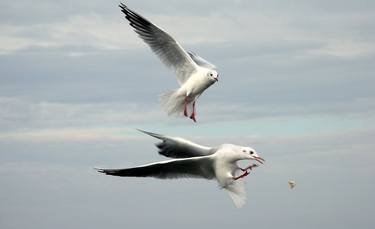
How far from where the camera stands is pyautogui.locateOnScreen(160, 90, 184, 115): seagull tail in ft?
52.2

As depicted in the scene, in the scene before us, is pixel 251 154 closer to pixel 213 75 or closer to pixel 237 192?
pixel 237 192

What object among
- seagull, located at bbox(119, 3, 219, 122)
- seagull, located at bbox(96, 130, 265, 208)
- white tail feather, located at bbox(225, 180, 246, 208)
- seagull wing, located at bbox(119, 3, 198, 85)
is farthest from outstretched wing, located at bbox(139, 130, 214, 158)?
seagull wing, located at bbox(119, 3, 198, 85)

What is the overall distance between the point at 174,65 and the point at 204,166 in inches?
119

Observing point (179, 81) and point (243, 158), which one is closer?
point (243, 158)

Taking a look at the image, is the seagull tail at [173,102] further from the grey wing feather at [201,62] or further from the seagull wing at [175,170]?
the seagull wing at [175,170]

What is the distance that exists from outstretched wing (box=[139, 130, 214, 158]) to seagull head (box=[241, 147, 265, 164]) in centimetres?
64

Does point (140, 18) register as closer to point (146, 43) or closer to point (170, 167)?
point (146, 43)

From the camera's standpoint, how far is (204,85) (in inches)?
621

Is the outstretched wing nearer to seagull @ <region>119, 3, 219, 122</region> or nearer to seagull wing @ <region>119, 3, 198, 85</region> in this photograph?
seagull @ <region>119, 3, 219, 122</region>

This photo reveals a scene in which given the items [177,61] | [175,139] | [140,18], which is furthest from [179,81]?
[175,139]

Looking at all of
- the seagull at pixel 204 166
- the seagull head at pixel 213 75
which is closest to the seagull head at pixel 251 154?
the seagull at pixel 204 166

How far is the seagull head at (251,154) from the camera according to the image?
13234 mm

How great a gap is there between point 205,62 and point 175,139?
3.99 m

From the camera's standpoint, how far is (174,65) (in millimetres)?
16000
